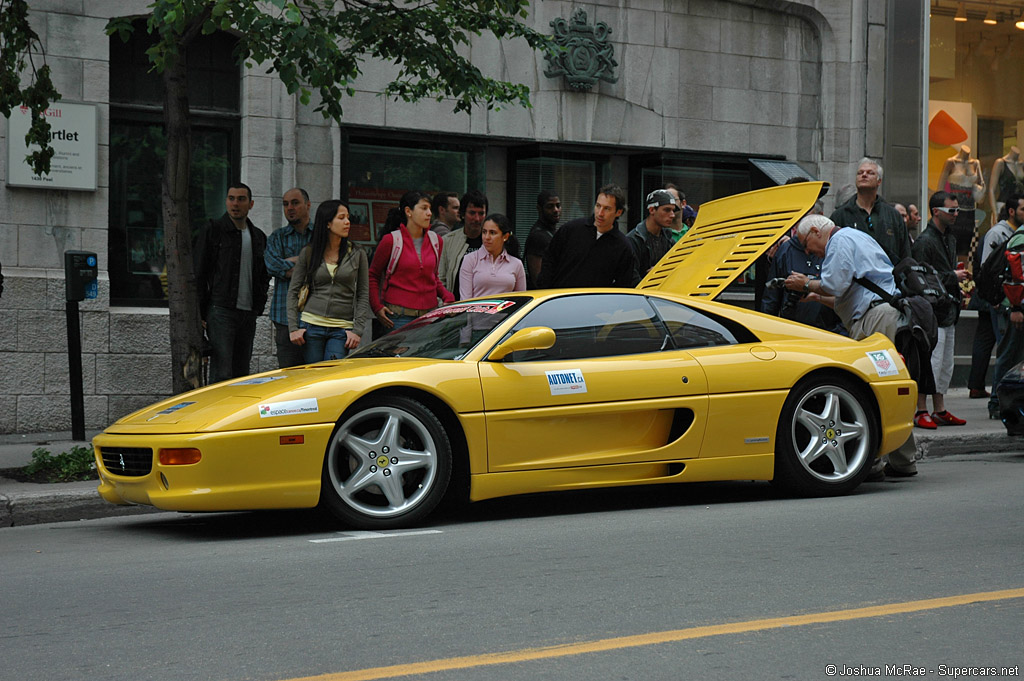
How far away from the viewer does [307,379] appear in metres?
6.93

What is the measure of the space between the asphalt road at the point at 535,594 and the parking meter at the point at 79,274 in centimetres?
333

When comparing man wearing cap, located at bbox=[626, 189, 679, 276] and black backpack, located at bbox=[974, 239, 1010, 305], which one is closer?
man wearing cap, located at bbox=[626, 189, 679, 276]

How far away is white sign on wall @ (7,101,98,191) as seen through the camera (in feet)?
38.8

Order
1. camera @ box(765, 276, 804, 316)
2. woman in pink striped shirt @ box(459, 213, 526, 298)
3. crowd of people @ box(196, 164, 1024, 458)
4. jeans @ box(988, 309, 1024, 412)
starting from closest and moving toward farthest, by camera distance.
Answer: crowd of people @ box(196, 164, 1024, 458), camera @ box(765, 276, 804, 316), woman in pink striped shirt @ box(459, 213, 526, 298), jeans @ box(988, 309, 1024, 412)

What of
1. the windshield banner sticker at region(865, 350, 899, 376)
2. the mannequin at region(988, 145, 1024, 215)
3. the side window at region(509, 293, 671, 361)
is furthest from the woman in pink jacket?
the mannequin at region(988, 145, 1024, 215)

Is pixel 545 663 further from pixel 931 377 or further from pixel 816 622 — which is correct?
pixel 931 377

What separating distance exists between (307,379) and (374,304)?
12.0 ft

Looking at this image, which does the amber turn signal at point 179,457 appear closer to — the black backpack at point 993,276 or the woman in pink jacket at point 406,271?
the woman in pink jacket at point 406,271

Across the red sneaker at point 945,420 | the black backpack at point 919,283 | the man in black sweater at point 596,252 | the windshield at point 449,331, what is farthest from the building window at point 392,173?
the windshield at point 449,331

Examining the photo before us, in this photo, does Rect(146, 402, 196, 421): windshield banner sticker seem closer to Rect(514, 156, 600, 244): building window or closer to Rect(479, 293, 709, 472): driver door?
Rect(479, 293, 709, 472): driver door

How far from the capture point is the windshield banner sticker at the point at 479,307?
766cm

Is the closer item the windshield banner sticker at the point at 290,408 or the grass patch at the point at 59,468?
the windshield banner sticker at the point at 290,408

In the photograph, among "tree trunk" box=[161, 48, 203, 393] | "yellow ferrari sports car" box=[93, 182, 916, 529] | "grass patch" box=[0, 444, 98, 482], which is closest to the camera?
"yellow ferrari sports car" box=[93, 182, 916, 529]

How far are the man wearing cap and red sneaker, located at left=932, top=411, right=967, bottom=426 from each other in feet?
9.45
